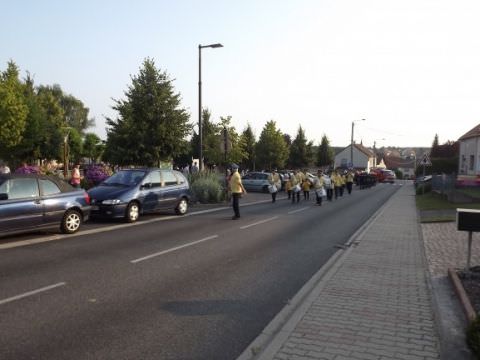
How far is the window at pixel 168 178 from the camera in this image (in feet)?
52.7

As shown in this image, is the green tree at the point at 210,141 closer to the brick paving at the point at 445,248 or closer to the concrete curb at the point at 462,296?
the brick paving at the point at 445,248

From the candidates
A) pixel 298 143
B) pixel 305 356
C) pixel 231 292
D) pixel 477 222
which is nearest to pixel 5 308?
pixel 231 292

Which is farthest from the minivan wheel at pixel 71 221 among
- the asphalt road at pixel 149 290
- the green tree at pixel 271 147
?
the green tree at pixel 271 147

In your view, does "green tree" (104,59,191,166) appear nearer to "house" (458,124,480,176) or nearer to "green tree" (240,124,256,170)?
"house" (458,124,480,176)

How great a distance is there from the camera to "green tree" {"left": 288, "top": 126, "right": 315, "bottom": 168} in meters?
71.5

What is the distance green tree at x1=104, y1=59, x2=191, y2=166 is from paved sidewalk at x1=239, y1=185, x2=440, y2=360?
18.7 metres

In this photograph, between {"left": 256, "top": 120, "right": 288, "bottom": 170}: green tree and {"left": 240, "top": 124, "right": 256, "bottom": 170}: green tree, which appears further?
{"left": 240, "top": 124, "right": 256, "bottom": 170}: green tree

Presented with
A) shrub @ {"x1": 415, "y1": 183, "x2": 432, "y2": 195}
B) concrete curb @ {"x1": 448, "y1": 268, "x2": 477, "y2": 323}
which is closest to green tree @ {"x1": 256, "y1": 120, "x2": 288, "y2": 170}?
shrub @ {"x1": 415, "y1": 183, "x2": 432, "y2": 195}

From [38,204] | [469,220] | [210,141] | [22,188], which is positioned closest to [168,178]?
[38,204]

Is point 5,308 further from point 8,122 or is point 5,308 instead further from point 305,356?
point 8,122

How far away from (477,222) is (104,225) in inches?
377

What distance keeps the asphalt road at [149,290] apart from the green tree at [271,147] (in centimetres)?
4895

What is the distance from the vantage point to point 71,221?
11766 millimetres

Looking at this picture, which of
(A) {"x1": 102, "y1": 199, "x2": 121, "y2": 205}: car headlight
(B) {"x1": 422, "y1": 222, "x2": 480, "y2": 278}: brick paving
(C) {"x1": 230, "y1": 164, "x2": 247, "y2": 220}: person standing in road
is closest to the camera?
(B) {"x1": 422, "y1": 222, "x2": 480, "y2": 278}: brick paving
